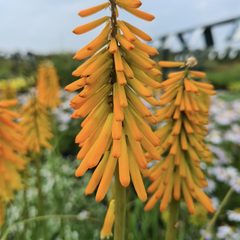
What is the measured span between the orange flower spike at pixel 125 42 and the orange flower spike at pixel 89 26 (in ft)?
0.35

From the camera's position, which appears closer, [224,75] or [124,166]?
[124,166]

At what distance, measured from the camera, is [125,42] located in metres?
0.88

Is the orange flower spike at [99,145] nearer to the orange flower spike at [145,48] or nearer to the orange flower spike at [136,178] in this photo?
the orange flower spike at [136,178]

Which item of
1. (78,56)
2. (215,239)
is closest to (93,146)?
(78,56)

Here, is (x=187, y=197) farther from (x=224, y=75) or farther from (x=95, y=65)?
(x=224, y=75)

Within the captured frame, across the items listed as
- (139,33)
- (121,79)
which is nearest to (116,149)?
(121,79)

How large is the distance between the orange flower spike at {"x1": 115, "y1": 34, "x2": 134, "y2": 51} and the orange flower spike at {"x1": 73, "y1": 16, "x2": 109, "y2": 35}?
106 millimetres

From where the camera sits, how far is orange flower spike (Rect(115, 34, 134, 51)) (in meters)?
0.85

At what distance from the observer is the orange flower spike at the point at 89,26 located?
921 millimetres

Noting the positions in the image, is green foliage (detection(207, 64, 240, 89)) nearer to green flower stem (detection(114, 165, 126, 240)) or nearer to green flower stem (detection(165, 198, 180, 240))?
green flower stem (detection(165, 198, 180, 240))

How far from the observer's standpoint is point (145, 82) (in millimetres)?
1017

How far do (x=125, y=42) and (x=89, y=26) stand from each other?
19cm

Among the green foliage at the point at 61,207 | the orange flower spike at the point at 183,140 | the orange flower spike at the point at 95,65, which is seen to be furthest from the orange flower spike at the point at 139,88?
the green foliage at the point at 61,207

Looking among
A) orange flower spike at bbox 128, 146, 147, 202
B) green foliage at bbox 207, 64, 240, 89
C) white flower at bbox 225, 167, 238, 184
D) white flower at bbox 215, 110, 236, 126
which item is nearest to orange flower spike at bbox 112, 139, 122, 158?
orange flower spike at bbox 128, 146, 147, 202
